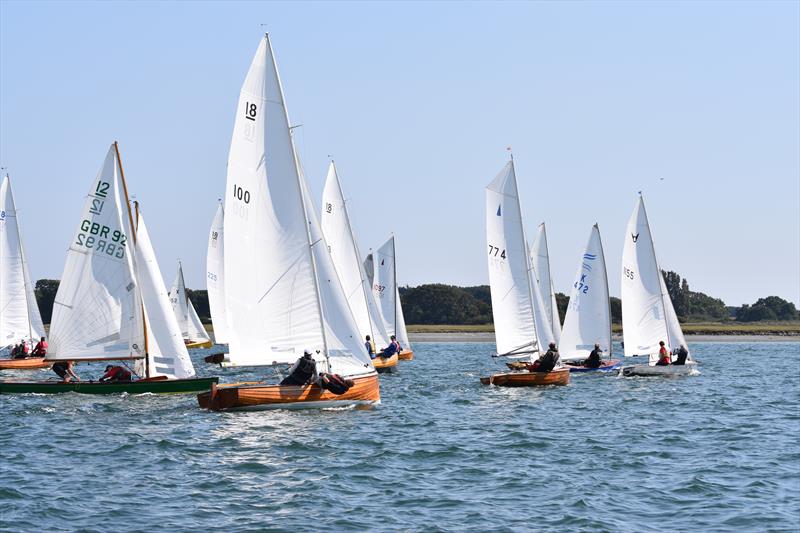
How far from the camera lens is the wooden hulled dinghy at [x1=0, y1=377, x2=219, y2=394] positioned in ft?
101

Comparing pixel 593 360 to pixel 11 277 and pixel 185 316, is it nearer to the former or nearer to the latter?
pixel 11 277

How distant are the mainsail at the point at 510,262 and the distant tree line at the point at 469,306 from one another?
6720 centimetres

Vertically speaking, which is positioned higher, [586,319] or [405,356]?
[586,319]

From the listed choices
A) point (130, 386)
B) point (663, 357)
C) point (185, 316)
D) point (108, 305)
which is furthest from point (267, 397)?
point (185, 316)

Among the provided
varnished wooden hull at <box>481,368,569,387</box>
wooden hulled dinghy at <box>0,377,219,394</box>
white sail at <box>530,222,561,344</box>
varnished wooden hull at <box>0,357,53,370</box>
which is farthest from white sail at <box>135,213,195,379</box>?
white sail at <box>530,222,561,344</box>

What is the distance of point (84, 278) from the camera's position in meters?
31.7

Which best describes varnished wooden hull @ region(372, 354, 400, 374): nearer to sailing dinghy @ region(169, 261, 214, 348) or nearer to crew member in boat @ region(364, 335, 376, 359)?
crew member in boat @ region(364, 335, 376, 359)

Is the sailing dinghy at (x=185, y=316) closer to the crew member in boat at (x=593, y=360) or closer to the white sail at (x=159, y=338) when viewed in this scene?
the crew member in boat at (x=593, y=360)

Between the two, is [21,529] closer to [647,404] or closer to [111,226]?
[111,226]

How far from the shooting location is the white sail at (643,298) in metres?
45.3

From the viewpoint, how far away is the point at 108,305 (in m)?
31.8

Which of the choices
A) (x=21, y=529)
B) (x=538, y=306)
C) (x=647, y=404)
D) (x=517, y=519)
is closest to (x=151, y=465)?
(x=21, y=529)

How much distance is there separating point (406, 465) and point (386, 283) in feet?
125

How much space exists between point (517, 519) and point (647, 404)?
57.1ft
